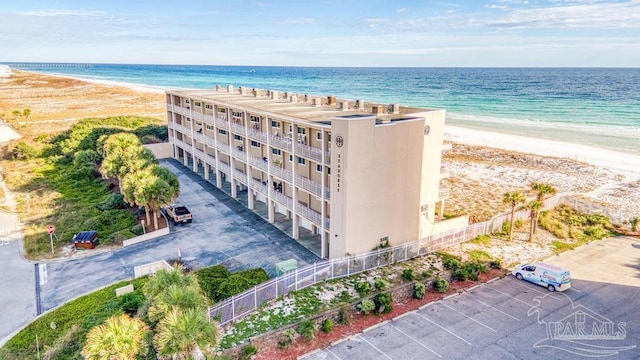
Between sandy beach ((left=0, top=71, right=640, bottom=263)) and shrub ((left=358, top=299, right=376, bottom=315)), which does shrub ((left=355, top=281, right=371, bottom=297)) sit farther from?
sandy beach ((left=0, top=71, right=640, bottom=263))

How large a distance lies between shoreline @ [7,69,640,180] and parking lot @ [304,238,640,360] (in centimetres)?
3244

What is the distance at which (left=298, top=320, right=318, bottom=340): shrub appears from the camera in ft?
66.1

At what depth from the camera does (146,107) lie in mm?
109812

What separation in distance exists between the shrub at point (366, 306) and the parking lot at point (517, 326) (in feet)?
3.81

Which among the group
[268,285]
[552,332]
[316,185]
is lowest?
[552,332]

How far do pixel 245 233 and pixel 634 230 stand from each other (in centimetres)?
2997

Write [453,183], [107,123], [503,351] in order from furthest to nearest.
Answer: [107,123]
[453,183]
[503,351]

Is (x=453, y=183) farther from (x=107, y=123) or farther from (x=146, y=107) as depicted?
(x=146, y=107)

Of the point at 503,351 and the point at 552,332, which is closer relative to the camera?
the point at 503,351

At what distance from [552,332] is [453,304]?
15.9 ft

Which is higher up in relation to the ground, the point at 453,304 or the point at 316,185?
the point at 316,185

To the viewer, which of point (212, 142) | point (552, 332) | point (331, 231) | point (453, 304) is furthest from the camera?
point (212, 142)

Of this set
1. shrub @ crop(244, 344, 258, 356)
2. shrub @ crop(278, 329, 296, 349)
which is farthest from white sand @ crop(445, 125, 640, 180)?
shrub @ crop(244, 344, 258, 356)

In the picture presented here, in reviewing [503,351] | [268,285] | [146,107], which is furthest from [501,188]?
[146,107]
